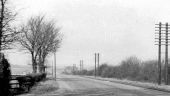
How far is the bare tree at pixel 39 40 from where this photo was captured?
57466 millimetres

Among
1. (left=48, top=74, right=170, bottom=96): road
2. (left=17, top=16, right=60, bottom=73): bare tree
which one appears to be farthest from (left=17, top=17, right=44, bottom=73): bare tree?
(left=48, top=74, right=170, bottom=96): road

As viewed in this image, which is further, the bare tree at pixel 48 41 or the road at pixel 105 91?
the bare tree at pixel 48 41

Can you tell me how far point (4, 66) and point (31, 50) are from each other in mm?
34126

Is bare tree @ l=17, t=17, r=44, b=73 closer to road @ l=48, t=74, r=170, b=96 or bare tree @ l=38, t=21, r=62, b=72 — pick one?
bare tree @ l=38, t=21, r=62, b=72

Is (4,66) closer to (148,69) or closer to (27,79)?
(27,79)

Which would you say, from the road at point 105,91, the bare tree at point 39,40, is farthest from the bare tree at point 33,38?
the road at point 105,91

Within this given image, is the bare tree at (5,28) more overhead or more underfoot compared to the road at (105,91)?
more overhead

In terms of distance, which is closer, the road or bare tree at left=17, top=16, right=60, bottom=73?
the road

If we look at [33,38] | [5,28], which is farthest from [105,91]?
[33,38]

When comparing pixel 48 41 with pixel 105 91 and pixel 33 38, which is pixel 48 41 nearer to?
pixel 33 38

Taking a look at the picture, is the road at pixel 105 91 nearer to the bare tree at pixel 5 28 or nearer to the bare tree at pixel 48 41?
the bare tree at pixel 5 28

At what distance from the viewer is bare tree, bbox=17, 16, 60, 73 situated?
5747 cm

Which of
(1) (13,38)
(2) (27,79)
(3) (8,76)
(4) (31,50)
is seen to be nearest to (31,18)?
(4) (31,50)

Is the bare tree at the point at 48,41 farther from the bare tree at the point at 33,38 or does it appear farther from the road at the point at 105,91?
the road at the point at 105,91
